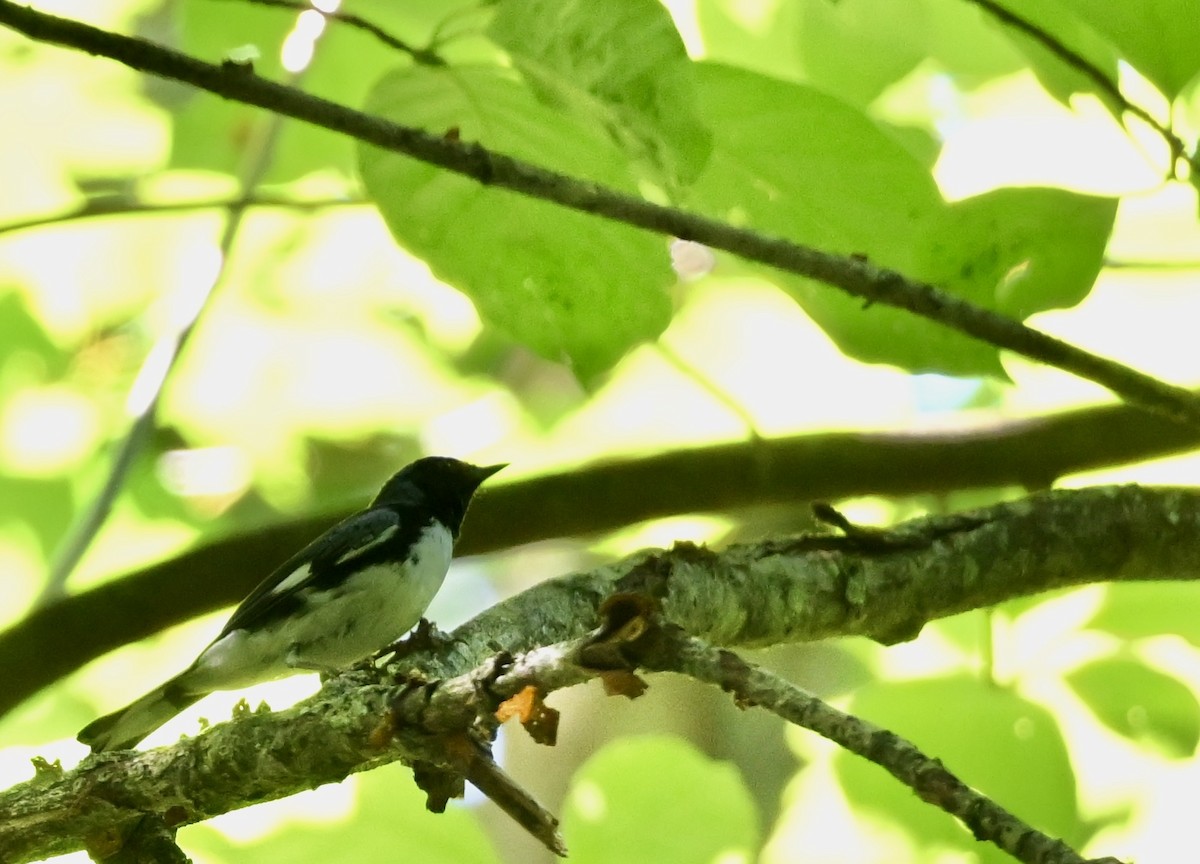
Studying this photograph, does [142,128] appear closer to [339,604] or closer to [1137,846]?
[339,604]

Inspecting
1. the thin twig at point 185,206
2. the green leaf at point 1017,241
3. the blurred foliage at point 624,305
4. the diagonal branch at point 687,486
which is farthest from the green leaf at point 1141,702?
the thin twig at point 185,206

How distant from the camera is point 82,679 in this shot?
1.21m

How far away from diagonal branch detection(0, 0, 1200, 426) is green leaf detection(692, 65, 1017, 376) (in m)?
0.05

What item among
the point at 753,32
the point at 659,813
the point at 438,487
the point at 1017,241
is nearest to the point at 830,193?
the point at 1017,241

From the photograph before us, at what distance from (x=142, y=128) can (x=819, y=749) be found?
867 mm

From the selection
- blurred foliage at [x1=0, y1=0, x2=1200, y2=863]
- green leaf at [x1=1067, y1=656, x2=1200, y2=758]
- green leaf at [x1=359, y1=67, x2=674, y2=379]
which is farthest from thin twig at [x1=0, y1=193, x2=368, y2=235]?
green leaf at [x1=1067, y1=656, x2=1200, y2=758]

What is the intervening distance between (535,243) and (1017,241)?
10.6 inches

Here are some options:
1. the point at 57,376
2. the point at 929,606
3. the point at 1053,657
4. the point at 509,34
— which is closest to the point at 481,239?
the point at 509,34

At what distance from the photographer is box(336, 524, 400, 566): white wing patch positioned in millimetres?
1287

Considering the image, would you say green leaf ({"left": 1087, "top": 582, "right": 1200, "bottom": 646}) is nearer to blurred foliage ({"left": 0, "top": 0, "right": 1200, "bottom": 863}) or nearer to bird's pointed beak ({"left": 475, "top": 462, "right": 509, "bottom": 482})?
blurred foliage ({"left": 0, "top": 0, "right": 1200, "bottom": 863})

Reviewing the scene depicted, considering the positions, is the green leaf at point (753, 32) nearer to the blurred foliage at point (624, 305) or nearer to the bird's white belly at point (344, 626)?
the blurred foliage at point (624, 305)

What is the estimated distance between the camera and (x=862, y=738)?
438mm

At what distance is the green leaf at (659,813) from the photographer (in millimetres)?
835

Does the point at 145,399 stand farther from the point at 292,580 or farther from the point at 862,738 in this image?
the point at 862,738
